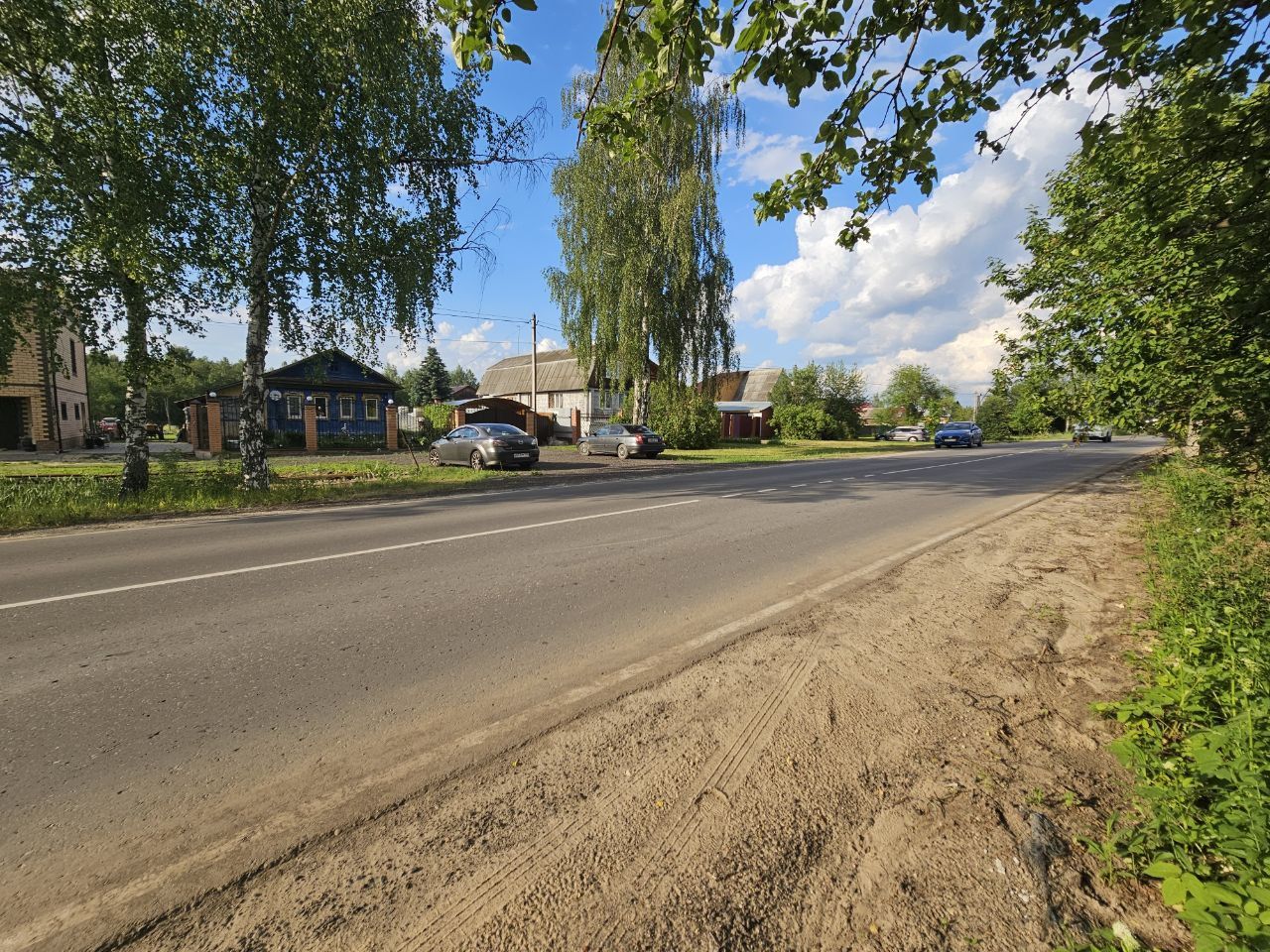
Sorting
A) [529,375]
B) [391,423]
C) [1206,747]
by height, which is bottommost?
[1206,747]

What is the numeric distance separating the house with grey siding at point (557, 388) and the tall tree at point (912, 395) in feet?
135

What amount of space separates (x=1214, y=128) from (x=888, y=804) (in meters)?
4.68

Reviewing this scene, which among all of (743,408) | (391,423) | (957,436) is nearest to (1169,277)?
(391,423)

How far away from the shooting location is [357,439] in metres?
30.6

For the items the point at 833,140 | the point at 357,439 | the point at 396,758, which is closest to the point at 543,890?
the point at 396,758

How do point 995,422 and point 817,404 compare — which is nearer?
point 817,404

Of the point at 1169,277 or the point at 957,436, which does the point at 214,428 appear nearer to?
the point at 1169,277

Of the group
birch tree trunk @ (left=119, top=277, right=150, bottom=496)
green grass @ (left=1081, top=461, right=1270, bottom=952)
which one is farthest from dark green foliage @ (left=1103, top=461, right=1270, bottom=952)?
birch tree trunk @ (left=119, top=277, right=150, bottom=496)

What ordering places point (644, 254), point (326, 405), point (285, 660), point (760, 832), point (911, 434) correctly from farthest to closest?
1. point (911, 434)
2. point (326, 405)
3. point (644, 254)
4. point (285, 660)
5. point (760, 832)

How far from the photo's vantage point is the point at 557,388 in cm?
4547

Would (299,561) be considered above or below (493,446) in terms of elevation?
below

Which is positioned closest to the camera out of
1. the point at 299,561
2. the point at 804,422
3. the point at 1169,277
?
the point at 1169,277

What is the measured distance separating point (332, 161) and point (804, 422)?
37.8m

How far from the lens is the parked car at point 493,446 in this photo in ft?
60.1
